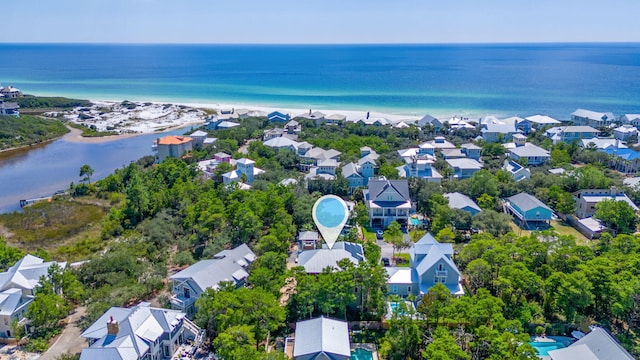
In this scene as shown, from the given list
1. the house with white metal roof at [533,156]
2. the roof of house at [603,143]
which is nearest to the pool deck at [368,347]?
the house with white metal roof at [533,156]

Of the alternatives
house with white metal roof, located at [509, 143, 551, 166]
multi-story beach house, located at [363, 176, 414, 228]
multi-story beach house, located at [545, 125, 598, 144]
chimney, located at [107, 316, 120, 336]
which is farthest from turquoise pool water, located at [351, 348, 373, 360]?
multi-story beach house, located at [545, 125, 598, 144]

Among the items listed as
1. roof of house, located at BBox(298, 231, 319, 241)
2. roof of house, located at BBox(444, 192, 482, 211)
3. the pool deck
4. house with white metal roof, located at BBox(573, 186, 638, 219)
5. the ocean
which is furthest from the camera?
the ocean

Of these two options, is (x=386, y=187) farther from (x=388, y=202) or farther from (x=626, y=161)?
(x=626, y=161)

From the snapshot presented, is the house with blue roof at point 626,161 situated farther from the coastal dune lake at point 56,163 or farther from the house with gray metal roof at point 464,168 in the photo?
the coastal dune lake at point 56,163

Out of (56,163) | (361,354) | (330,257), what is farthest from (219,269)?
(56,163)

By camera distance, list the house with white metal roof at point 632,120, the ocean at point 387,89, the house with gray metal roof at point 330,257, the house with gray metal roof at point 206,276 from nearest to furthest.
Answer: the house with gray metal roof at point 206,276 < the house with gray metal roof at point 330,257 < the house with white metal roof at point 632,120 < the ocean at point 387,89

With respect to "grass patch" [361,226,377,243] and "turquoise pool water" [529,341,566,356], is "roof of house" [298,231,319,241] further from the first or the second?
"turquoise pool water" [529,341,566,356]

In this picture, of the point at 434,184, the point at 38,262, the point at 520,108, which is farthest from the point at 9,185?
the point at 520,108
